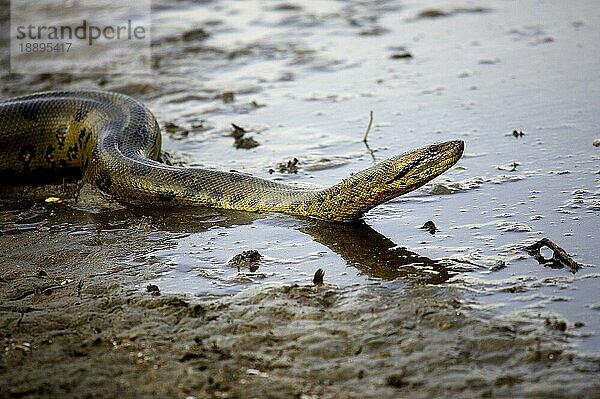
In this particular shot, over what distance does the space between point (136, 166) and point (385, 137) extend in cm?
248

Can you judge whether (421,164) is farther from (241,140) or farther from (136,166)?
(241,140)

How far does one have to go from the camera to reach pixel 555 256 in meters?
5.58

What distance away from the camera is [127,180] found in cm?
742

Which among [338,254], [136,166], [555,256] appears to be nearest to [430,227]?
[338,254]

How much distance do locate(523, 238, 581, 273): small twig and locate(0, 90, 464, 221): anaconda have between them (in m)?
1.01

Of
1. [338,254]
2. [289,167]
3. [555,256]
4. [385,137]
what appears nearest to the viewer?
[555,256]

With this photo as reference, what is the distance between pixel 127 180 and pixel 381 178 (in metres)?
2.20

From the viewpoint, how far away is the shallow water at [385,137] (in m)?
5.77

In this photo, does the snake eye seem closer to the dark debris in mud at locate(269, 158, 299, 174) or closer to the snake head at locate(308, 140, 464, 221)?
the snake head at locate(308, 140, 464, 221)

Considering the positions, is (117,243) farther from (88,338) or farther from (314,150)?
(314,150)

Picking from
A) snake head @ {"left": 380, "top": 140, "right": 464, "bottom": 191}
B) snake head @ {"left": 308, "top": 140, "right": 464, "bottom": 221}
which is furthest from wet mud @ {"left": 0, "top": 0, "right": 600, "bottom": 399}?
snake head @ {"left": 380, "top": 140, "right": 464, "bottom": 191}

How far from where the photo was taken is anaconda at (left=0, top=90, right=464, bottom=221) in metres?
6.50

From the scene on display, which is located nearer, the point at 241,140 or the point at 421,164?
the point at 421,164

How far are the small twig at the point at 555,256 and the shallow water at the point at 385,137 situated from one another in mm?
55
